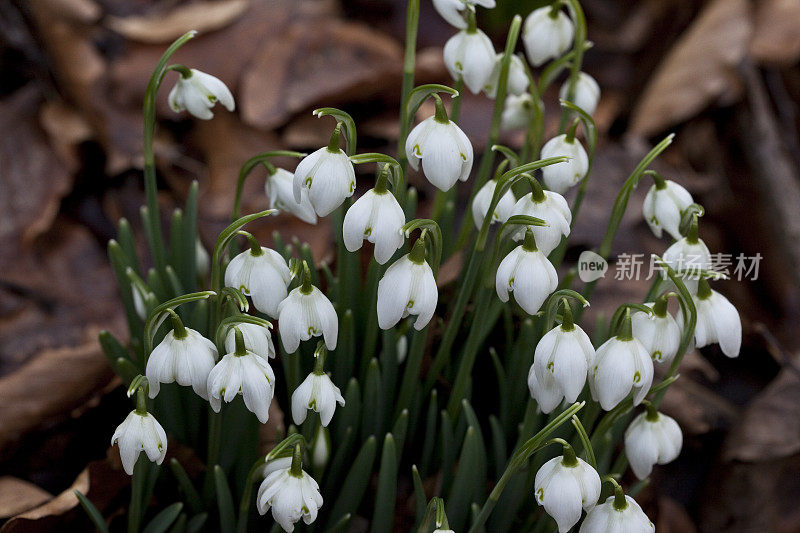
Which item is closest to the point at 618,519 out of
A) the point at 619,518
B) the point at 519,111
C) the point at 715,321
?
the point at 619,518

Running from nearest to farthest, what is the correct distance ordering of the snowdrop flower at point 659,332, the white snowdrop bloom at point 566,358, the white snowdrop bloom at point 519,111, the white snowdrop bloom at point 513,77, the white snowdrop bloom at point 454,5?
the white snowdrop bloom at point 566,358 < the snowdrop flower at point 659,332 < the white snowdrop bloom at point 454,5 < the white snowdrop bloom at point 513,77 < the white snowdrop bloom at point 519,111

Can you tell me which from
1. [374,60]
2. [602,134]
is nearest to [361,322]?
[374,60]

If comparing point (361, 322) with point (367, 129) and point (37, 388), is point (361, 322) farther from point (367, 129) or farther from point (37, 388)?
point (367, 129)

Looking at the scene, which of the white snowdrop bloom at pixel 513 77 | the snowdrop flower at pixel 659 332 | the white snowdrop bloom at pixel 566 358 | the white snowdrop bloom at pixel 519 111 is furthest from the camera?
the white snowdrop bloom at pixel 519 111

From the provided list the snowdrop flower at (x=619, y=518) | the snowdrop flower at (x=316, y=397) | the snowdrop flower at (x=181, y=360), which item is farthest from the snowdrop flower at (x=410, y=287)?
the snowdrop flower at (x=619, y=518)

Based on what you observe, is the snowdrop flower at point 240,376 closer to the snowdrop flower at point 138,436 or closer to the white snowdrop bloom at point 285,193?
the snowdrop flower at point 138,436

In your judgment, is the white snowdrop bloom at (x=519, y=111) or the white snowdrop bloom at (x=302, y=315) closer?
the white snowdrop bloom at (x=302, y=315)
